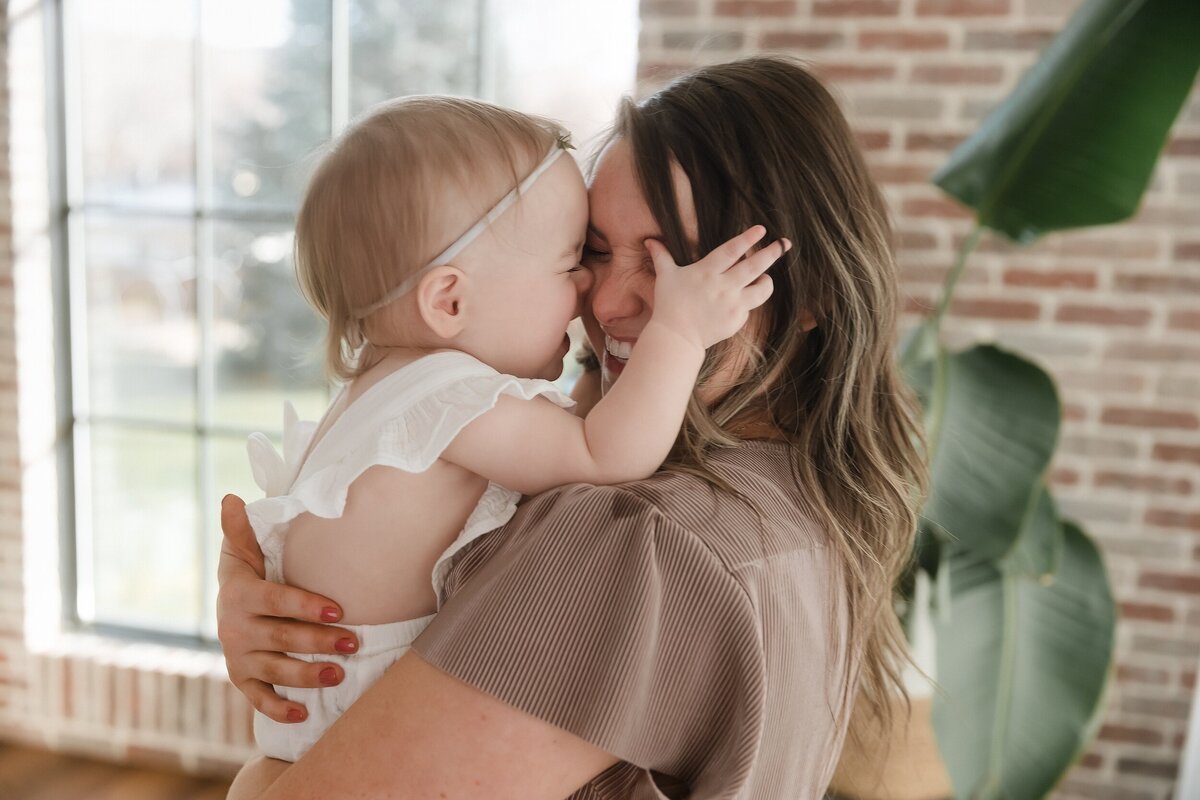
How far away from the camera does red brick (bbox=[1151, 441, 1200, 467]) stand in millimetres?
2695

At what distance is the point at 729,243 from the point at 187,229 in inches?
114

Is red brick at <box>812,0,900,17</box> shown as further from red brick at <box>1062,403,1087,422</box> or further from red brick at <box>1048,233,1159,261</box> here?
red brick at <box>1062,403,1087,422</box>

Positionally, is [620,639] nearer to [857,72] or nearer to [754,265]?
[754,265]

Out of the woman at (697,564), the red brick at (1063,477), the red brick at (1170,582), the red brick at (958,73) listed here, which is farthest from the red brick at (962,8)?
the woman at (697,564)

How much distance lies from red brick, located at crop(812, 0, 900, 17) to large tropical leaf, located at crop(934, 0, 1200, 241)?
0.96 m

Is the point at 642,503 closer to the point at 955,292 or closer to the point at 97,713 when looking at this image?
the point at 955,292

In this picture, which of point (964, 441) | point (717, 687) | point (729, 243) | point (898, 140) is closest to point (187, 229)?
point (898, 140)

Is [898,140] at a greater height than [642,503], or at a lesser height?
greater

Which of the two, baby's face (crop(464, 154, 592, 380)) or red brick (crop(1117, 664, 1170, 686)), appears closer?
baby's face (crop(464, 154, 592, 380))

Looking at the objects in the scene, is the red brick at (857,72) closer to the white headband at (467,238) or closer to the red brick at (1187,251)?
the red brick at (1187,251)

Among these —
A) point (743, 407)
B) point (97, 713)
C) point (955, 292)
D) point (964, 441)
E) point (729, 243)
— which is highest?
point (729, 243)

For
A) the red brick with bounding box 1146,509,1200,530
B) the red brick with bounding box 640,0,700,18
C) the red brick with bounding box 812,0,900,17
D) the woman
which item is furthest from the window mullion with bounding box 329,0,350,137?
the red brick with bounding box 1146,509,1200,530

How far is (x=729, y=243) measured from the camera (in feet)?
3.47

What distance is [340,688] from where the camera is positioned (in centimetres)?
110
